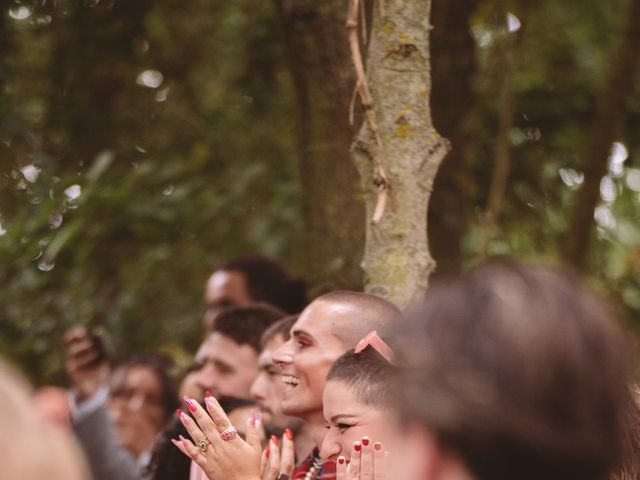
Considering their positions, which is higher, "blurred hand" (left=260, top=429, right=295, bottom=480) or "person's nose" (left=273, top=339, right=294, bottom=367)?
"person's nose" (left=273, top=339, right=294, bottom=367)

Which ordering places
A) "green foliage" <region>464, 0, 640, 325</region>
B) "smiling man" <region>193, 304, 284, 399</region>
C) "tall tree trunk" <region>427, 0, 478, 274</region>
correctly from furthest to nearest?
"green foliage" <region>464, 0, 640, 325</region> → "tall tree trunk" <region>427, 0, 478, 274</region> → "smiling man" <region>193, 304, 284, 399</region>

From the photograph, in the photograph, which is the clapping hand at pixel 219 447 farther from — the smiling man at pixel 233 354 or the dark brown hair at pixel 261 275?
the dark brown hair at pixel 261 275

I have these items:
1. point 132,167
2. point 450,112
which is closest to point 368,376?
point 450,112

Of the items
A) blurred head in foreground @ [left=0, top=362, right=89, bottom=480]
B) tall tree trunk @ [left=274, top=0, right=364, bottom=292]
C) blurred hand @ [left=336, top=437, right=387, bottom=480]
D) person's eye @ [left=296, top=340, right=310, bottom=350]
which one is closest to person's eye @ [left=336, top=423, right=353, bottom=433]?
blurred hand @ [left=336, top=437, right=387, bottom=480]

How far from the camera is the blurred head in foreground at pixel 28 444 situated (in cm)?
126

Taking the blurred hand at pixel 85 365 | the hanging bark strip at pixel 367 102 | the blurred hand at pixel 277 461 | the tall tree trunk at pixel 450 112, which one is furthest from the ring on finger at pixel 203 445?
the blurred hand at pixel 85 365

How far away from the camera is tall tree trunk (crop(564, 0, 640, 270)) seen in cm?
646

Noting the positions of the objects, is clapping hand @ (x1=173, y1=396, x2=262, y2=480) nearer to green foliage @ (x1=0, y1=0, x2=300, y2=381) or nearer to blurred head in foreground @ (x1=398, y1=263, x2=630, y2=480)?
blurred head in foreground @ (x1=398, y1=263, x2=630, y2=480)

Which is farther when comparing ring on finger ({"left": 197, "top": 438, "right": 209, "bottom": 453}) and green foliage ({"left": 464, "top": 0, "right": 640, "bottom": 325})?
green foliage ({"left": 464, "top": 0, "right": 640, "bottom": 325})

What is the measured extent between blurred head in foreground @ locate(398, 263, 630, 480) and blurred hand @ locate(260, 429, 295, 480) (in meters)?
1.94

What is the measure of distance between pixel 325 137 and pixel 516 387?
3507mm

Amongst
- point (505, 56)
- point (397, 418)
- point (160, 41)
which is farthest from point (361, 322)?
point (160, 41)

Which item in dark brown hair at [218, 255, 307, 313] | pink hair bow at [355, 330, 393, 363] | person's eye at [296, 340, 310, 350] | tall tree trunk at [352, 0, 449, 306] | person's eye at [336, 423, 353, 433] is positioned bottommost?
dark brown hair at [218, 255, 307, 313]

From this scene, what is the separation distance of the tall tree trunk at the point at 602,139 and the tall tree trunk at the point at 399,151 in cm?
281
